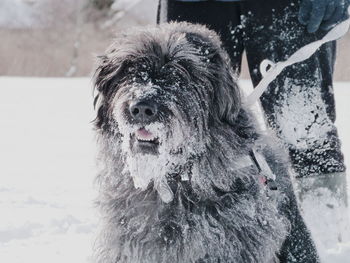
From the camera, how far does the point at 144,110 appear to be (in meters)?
1.94

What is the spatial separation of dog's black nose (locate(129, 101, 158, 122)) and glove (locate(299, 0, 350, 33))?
43.5 inches

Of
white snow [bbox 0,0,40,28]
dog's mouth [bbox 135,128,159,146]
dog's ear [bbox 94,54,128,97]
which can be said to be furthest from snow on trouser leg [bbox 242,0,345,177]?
white snow [bbox 0,0,40,28]

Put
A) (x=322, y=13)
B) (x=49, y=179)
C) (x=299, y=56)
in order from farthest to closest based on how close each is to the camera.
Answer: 1. (x=49, y=179)
2. (x=322, y=13)
3. (x=299, y=56)

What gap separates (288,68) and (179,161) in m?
0.97

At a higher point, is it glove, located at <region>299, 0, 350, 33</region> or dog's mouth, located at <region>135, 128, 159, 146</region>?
glove, located at <region>299, 0, 350, 33</region>

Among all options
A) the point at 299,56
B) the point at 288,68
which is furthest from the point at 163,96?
the point at 288,68

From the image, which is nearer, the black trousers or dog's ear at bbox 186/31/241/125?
dog's ear at bbox 186/31/241/125

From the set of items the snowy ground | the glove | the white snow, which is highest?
the white snow

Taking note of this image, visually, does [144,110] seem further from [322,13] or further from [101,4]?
[101,4]

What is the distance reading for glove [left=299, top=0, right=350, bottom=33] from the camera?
2.63 metres

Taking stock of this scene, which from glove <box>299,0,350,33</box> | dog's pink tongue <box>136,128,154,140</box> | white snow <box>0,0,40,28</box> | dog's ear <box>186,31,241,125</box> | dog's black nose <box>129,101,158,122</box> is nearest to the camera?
dog's black nose <box>129,101,158,122</box>

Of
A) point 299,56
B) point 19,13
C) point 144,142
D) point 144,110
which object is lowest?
point 144,142

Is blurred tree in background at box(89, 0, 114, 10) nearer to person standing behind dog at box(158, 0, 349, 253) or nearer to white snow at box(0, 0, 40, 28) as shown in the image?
white snow at box(0, 0, 40, 28)

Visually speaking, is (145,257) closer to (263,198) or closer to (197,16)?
(263,198)
